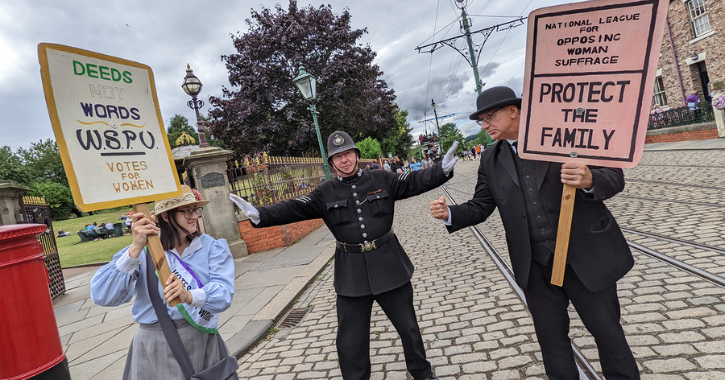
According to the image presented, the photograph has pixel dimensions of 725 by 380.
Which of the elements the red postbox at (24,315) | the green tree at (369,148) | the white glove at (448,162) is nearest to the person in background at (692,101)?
the white glove at (448,162)

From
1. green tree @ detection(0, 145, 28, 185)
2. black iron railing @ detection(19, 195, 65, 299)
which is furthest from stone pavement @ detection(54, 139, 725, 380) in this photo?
green tree @ detection(0, 145, 28, 185)

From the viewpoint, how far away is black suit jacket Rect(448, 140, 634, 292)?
2.07 m

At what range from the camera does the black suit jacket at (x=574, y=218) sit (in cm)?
207

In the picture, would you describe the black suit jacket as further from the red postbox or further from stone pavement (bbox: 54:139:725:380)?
the red postbox

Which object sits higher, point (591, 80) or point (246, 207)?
point (591, 80)

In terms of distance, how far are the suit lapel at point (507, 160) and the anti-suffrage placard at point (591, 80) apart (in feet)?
0.87

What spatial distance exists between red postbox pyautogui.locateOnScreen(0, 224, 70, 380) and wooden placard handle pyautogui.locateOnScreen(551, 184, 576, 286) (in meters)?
3.02

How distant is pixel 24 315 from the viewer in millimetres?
2252

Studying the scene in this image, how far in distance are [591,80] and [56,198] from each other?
46828 millimetres

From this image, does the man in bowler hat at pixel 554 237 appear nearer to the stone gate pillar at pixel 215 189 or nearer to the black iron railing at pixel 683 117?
the stone gate pillar at pixel 215 189

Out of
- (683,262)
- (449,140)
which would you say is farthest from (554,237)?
(449,140)

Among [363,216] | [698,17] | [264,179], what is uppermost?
[698,17]

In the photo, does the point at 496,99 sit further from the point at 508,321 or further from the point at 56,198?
the point at 56,198

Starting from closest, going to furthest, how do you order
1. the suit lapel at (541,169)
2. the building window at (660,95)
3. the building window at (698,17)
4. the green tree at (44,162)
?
the suit lapel at (541,169) < the building window at (698,17) < the building window at (660,95) < the green tree at (44,162)
